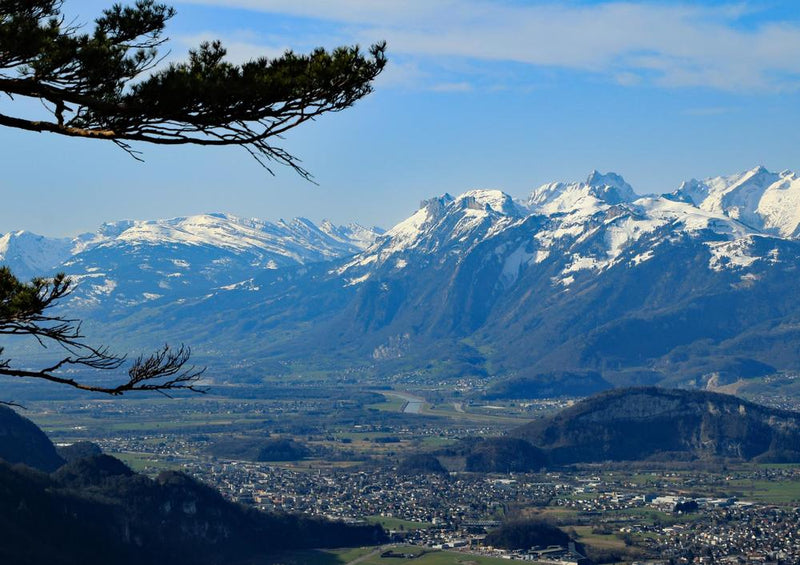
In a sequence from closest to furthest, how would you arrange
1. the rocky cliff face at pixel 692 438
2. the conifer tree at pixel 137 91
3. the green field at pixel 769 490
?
the conifer tree at pixel 137 91 → the green field at pixel 769 490 → the rocky cliff face at pixel 692 438

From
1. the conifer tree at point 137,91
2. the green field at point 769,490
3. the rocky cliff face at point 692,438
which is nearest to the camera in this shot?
the conifer tree at point 137,91

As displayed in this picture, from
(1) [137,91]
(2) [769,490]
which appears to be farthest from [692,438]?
(1) [137,91]

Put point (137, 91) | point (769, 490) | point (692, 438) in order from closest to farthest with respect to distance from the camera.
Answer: point (137, 91), point (769, 490), point (692, 438)

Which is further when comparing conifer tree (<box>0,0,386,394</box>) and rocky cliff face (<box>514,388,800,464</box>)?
rocky cliff face (<box>514,388,800,464</box>)

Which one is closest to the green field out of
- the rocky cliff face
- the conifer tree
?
the rocky cliff face

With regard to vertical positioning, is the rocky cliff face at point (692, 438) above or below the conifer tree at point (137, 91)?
below

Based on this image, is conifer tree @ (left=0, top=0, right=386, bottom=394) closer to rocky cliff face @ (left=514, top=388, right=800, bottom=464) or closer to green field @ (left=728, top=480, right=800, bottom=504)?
green field @ (left=728, top=480, right=800, bottom=504)

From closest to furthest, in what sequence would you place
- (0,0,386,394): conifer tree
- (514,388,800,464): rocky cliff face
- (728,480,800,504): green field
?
(0,0,386,394): conifer tree
(728,480,800,504): green field
(514,388,800,464): rocky cliff face

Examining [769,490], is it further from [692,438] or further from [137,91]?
[137,91]

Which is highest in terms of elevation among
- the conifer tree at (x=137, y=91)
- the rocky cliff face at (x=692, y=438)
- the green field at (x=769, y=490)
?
the conifer tree at (x=137, y=91)

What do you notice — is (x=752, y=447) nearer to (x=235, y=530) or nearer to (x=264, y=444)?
(x=264, y=444)

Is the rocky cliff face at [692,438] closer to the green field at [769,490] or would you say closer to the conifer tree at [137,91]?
the green field at [769,490]

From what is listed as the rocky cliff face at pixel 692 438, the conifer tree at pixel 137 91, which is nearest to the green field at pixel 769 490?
the rocky cliff face at pixel 692 438

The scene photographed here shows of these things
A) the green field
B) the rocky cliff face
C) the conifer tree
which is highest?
the conifer tree
